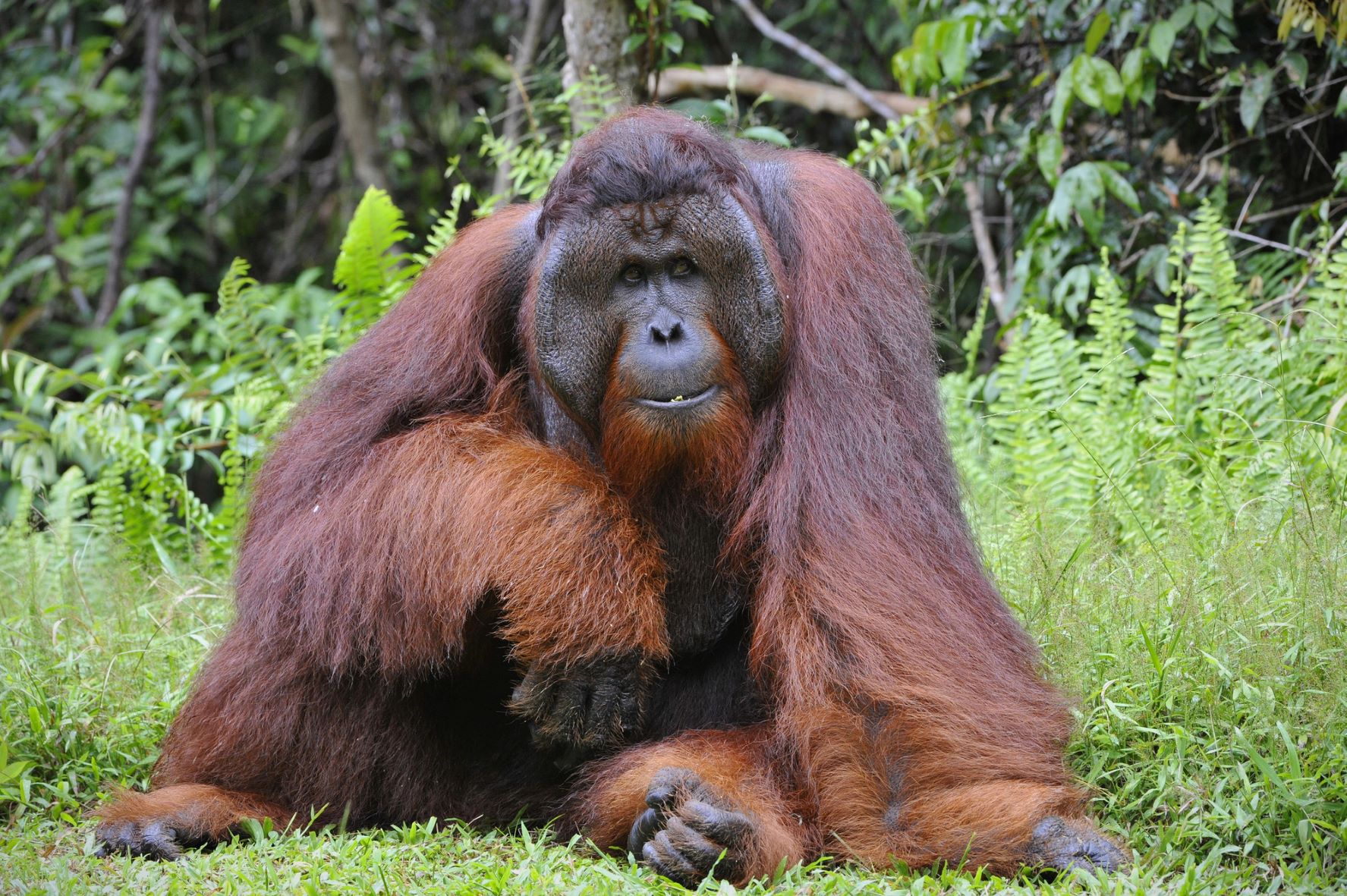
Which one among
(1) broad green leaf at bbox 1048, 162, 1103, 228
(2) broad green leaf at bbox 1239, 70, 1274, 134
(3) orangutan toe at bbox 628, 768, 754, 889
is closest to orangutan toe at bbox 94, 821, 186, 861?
(3) orangutan toe at bbox 628, 768, 754, 889

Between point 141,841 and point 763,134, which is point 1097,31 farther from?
point 141,841

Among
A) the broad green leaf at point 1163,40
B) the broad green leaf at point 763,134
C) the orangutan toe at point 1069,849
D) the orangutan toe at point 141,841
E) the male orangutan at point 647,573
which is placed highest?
the broad green leaf at point 1163,40

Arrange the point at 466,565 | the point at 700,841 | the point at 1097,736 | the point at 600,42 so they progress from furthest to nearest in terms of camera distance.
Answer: the point at 600,42 → the point at 1097,736 → the point at 466,565 → the point at 700,841

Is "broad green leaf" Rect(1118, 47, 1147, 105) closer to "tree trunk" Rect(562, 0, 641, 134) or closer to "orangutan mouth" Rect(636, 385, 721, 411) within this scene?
"tree trunk" Rect(562, 0, 641, 134)

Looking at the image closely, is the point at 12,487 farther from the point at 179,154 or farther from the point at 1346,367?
the point at 1346,367

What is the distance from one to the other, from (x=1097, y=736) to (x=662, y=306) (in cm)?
129

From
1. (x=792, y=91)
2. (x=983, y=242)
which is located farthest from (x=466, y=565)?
(x=792, y=91)

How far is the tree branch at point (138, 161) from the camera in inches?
283

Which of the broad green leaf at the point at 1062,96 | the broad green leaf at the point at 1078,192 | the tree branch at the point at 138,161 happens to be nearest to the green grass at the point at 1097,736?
the broad green leaf at the point at 1078,192

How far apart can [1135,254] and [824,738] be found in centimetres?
316

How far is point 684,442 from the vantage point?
2.76 m

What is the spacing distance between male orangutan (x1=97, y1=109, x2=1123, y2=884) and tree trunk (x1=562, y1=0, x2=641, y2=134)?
2.24 m

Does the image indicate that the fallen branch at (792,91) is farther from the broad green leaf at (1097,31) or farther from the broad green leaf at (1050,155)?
the broad green leaf at (1097,31)

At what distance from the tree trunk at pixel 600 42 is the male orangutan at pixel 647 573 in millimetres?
2243
